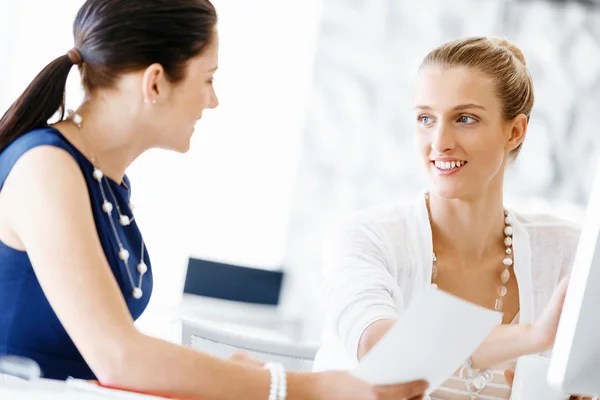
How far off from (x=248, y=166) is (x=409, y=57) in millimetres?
1296

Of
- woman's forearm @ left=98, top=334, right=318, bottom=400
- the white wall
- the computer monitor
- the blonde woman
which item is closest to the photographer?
the computer monitor

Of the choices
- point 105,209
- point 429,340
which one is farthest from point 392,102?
point 429,340

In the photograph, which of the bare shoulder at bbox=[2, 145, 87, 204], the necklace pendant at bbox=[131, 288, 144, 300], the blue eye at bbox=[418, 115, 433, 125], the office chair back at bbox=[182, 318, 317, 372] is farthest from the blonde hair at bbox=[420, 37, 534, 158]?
the bare shoulder at bbox=[2, 145, 87, 204]

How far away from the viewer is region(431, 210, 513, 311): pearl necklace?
78.7 inches

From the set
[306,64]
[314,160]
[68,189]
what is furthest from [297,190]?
[68,189]

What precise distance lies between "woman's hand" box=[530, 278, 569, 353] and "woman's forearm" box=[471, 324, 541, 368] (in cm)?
1

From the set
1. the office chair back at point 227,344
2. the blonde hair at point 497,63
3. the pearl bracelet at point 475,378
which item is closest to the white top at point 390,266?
the office chair back at point 227,344

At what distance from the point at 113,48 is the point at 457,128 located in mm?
929

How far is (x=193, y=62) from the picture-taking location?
5.13 feet

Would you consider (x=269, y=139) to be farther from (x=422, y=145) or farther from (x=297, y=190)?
(x=422, y=145)

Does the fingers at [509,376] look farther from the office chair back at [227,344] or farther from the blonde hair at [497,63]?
the blonde hair at [497,63]

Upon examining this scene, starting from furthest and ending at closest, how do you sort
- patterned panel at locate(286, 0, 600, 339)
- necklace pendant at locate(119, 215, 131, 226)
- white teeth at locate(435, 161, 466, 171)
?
patterned panel at locate(286, 0, 600, 339), white teeth at locate(435, 161, 466, 171), necklace pendant at locate(119, 215, 131, 226)

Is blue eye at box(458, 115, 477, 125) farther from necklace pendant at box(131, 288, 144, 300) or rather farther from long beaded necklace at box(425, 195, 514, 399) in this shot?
necklace pendant at box(131, 288, 144, 300)

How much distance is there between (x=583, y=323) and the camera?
3.30 feet
